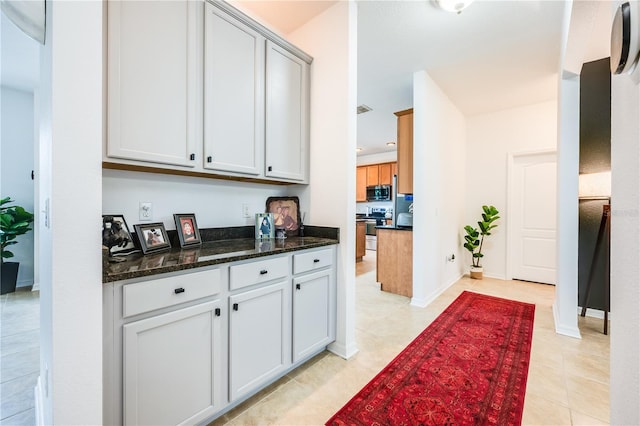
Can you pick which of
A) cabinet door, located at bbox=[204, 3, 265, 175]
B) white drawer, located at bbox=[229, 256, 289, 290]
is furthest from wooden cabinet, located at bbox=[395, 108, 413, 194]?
white drawer, located at bbox=[229, 256, 289, 290]

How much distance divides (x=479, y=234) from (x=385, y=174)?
342 centimetres

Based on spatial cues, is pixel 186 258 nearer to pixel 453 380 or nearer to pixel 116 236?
pixel 116 236

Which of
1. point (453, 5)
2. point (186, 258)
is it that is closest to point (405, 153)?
point (453, 5)

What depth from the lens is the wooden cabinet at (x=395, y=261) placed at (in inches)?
141

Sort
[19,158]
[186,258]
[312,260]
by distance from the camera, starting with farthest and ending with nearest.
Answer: [19,158], [312,260], [186,258]

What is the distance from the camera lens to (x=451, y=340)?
2402mm

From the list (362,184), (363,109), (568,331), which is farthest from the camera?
(362,184)

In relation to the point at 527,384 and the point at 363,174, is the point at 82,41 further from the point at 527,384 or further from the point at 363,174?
the point at 363,174

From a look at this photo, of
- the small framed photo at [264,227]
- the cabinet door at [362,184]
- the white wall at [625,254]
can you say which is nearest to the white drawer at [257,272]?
the small framed photo at [264,227]

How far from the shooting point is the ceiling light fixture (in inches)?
81.2

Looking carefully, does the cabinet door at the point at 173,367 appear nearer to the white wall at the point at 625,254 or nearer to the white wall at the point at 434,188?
the white wall at the point at 625,254

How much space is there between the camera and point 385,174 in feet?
24.7

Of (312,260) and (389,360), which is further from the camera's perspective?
(389,360)

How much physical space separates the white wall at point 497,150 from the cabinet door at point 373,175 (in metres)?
3.03
